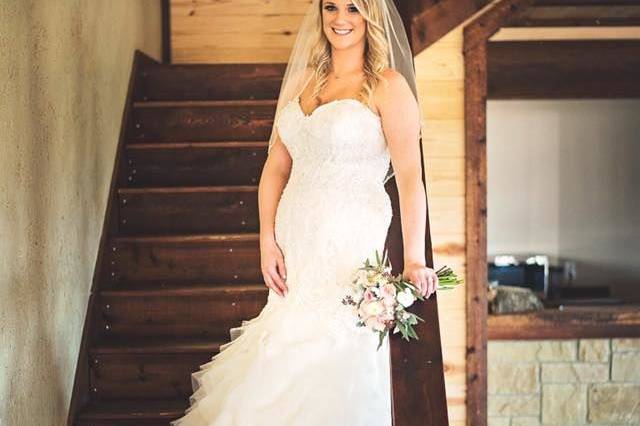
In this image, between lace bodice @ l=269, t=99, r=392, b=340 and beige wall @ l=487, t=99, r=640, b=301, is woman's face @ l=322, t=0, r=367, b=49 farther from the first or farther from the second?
beige wall @ l=487, t=99, r=640, b=301

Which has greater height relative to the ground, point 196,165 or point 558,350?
point 196,165

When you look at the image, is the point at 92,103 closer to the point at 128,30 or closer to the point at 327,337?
the point at 128,30

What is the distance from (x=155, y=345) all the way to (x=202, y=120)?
1.42m

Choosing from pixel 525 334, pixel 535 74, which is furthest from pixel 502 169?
pixel 525 334

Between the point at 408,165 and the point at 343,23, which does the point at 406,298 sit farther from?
the point at 343,23

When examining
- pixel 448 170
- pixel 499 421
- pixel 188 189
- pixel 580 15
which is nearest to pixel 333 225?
pixel 188 189

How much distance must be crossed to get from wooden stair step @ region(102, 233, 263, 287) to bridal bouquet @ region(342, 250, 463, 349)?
1949 mm

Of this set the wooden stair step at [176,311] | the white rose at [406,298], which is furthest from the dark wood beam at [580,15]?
the white rose at [406,298]

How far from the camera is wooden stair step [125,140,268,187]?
15.9 feet

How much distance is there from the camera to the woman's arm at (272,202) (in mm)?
2992

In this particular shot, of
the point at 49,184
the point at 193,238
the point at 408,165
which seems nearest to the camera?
the point at 408,165

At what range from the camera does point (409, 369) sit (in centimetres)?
246

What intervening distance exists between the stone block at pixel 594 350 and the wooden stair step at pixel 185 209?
262 cm

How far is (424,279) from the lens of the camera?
2.54 m
